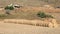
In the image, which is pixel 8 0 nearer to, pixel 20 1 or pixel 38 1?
pixel 20 1

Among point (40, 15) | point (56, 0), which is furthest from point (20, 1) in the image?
A: point (40, 15)

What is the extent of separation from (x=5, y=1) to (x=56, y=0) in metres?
11.0

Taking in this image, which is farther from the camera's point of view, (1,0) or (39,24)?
(1,0)

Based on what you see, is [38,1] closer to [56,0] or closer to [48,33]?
[56,0]

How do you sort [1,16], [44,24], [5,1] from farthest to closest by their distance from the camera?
[5,1]
[1,16]
[44,24]

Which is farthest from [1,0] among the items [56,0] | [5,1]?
[56,0]

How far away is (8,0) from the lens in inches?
1777

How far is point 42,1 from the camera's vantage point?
153 feet

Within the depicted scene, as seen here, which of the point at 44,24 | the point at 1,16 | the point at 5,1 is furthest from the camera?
the point at 5,1

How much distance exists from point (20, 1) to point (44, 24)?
86.8ft

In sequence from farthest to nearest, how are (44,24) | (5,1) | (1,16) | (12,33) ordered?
(5,1), (1,16), (44,24), (12,33)

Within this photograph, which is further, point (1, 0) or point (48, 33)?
point (1, 0)

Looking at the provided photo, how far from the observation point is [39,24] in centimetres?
2014

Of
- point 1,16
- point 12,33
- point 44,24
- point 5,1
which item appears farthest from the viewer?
point 5,1
